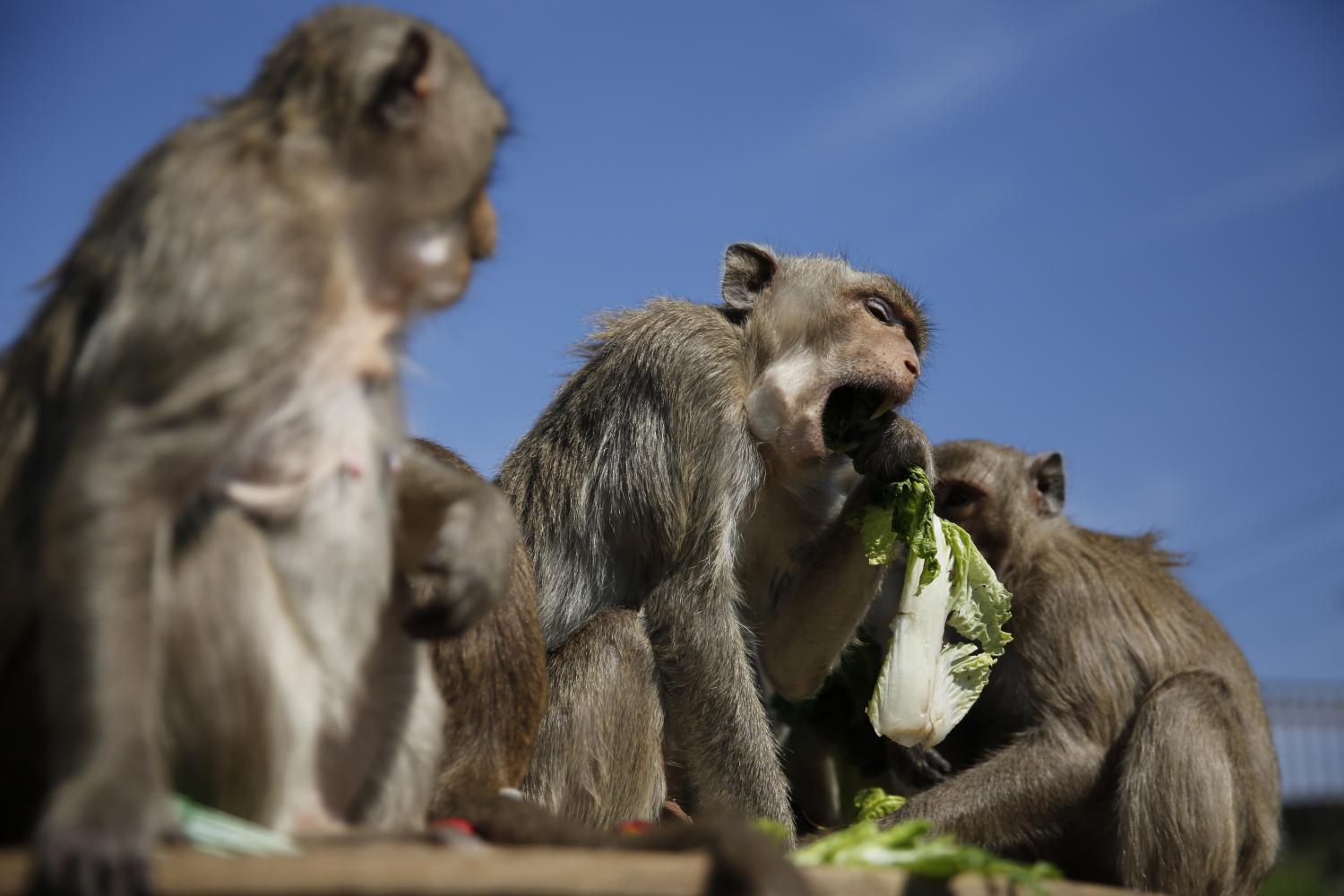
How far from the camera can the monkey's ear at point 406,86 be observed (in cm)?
367

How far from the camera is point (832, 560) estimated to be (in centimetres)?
715

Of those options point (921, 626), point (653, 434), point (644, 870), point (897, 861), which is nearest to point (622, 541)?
point (653, 434)

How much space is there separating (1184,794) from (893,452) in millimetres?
2374

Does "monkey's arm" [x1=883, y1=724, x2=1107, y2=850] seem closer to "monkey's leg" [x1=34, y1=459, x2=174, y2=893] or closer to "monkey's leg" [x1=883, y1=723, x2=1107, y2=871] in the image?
"monkey's leg" [x1=883, y1=723, x2=1107, y2=871]

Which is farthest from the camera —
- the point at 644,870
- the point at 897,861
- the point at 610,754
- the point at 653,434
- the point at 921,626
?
the point at 921,626

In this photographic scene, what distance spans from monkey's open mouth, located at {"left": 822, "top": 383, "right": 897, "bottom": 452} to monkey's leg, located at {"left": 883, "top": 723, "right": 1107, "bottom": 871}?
6.48ft

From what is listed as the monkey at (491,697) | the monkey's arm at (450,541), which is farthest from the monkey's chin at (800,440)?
the monkey's arm at (450,541)

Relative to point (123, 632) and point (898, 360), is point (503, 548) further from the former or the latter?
point (898, 360)

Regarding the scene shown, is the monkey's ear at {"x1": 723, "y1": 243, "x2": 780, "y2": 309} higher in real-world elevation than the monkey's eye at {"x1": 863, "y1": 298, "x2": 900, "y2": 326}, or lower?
higher

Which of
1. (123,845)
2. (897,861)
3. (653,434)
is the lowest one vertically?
(123,845)

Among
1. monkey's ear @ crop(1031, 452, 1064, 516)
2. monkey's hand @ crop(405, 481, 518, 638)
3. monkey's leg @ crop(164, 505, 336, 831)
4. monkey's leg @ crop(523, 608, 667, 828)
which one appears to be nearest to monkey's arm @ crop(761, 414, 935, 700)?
monkey's leg @ crop(523, 608, 667, 828)

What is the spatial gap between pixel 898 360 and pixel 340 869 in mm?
4692

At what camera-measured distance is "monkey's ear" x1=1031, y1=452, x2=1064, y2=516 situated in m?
8.52

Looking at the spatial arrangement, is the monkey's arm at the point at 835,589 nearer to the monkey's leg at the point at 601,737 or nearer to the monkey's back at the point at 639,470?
the monkey's back at the point at 639,470
